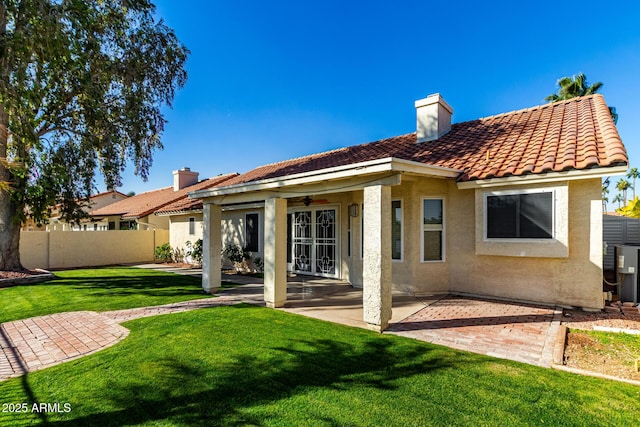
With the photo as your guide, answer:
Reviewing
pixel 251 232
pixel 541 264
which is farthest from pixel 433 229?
pixel 251 232

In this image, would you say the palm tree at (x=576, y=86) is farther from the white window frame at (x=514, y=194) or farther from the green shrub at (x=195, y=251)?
the green shrub at (x=195, y=251)

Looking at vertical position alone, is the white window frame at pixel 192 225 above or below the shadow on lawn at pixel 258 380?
above

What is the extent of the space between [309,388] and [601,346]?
534cm

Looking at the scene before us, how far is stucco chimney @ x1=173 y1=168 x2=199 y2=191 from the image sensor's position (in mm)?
28641

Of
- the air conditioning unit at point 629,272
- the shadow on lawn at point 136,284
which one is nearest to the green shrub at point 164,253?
the shadow on lawn at point 136,284

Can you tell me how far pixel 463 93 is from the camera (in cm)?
1886

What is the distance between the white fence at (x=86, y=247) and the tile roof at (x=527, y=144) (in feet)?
52.5

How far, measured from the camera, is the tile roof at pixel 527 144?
7.85 m

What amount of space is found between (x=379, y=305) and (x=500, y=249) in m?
4.24

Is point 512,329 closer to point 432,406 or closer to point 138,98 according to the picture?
point 432,406

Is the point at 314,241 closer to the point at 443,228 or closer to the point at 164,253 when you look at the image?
the point at 443,228

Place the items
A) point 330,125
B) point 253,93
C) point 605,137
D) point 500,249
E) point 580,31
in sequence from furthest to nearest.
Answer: point 330,125 → point 253,93 → point 580,31 → point 500,249 → point 605,137

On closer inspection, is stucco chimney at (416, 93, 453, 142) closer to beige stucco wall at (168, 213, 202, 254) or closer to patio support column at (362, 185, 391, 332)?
patio support column at (362, 185, 391, 332)

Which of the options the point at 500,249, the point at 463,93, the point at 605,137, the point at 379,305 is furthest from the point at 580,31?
the point at 379,305
